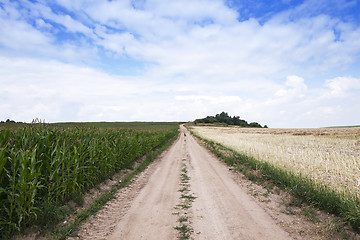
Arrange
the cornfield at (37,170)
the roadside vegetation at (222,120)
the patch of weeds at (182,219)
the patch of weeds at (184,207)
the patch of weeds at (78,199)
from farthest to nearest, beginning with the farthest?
the roadside vegetation at (222,120), the patch of weeds at (78,199), the patch of weeds at (182,219), the patch of weeds at (184,207), the cornfield at (37,170)

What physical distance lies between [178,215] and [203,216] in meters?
0.71

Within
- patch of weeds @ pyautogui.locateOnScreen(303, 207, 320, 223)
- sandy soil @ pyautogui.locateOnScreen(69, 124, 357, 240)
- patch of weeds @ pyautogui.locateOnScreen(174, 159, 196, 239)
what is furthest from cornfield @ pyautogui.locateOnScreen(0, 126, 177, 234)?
patch of weeds @ pyautogui.locateOnScreen(303, 207, 320, 223)

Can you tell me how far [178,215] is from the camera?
18.6 ft

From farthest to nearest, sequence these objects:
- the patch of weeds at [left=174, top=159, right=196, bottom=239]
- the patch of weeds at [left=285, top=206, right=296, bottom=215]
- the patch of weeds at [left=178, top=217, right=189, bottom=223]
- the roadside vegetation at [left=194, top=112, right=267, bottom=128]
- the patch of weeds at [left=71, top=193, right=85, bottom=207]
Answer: the roadside vegetation at [left=194, top=112, right=267, bottom=128], the patch of weeds at [left=71, top=193, right=85, bottom=207], the patch of weeds at [left=285, top=206, right=296, bottom=215], the patch of weeds at [left=178, top=217, right=189, bottom=223], the patch of weeds at [left=174, top=159, right=196, bottom=239]

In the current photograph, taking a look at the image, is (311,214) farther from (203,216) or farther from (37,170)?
(37,170)

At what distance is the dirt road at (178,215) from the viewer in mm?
4734

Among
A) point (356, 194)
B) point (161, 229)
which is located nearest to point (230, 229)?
point (161, 229)

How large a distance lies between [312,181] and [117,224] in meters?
6.74

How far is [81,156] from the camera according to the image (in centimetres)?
675

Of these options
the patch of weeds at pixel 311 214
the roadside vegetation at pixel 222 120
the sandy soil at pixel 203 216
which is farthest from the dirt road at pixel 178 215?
the roadside vegetation at pixel 222 120

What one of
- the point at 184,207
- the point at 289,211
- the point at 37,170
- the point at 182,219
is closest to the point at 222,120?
the point at 289,211

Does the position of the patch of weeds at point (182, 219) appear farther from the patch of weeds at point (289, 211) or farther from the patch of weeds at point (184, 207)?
the patch of weeds at point (289, 211)

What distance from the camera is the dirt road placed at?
4734 mm

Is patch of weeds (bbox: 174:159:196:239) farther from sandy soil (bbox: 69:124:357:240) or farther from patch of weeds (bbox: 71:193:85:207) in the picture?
patch of weeds (bbox: 71:193:85:207)
